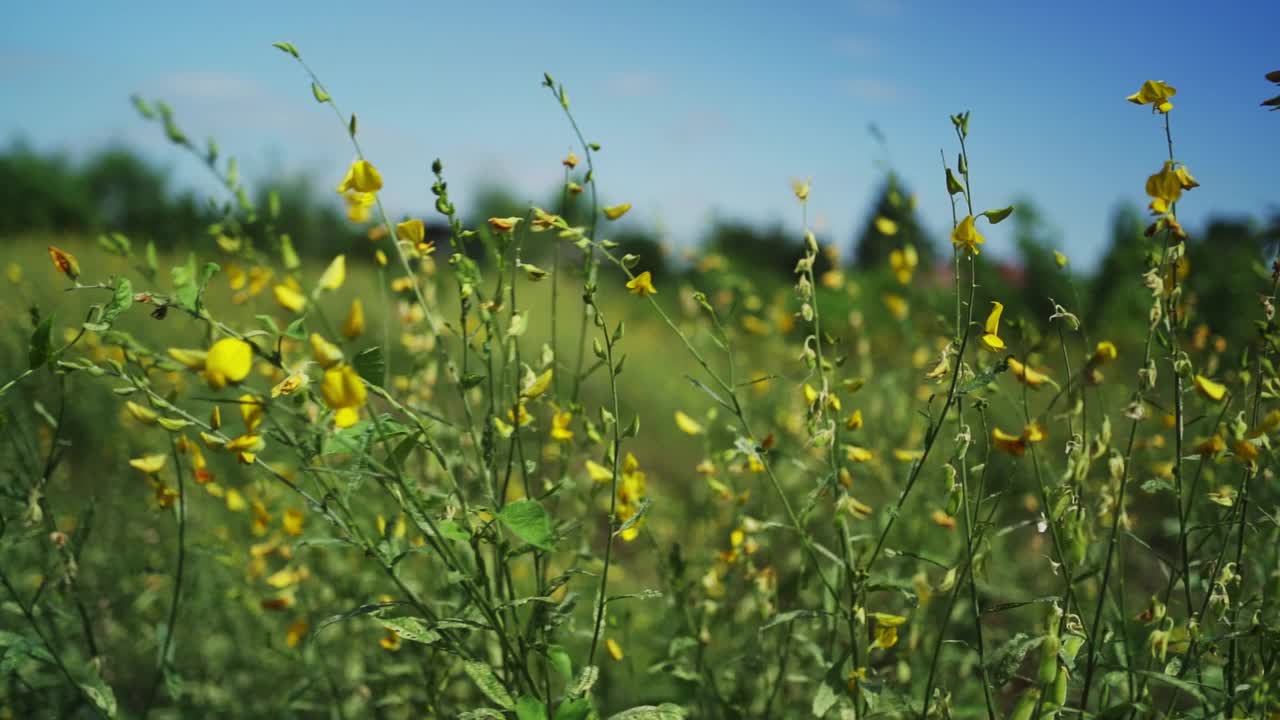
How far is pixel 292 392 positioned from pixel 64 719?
145 cm

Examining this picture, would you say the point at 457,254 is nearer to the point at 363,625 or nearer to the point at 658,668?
the point at 658,668

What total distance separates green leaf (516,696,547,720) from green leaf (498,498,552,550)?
24 centimetres

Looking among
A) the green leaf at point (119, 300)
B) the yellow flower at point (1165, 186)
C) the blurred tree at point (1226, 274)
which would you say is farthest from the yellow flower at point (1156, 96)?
the blurred tree at point (1226, 274)

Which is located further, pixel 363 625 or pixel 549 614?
pixel 363 625

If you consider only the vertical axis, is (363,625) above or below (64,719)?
above

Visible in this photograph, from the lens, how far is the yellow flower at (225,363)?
934 mm

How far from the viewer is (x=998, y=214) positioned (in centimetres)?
117

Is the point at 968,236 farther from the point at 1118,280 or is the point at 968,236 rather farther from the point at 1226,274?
the point at 1118,280

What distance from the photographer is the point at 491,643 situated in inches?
77.2

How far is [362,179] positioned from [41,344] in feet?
1.40

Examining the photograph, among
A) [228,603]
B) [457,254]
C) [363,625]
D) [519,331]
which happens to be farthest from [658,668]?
[228,603]

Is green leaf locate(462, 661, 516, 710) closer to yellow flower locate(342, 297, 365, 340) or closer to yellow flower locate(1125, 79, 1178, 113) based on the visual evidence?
yellow flower locate(342, 297, 365, 340)

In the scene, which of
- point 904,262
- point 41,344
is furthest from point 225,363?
point 904,262

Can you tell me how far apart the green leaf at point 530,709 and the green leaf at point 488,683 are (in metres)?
0.03
